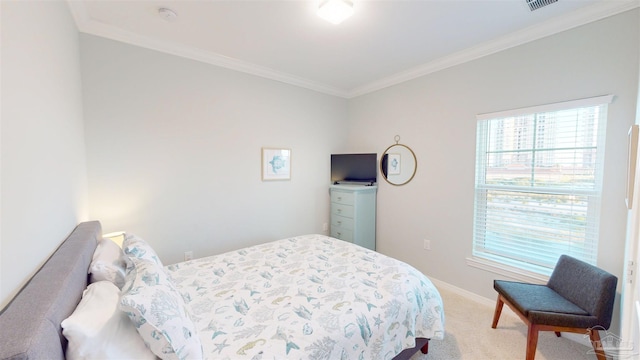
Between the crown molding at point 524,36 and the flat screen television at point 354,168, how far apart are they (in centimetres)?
108

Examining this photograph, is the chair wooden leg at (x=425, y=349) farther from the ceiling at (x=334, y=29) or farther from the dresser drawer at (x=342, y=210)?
the ceiling at (x=334, y=29)

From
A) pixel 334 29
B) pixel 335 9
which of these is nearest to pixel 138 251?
pixel 335 9

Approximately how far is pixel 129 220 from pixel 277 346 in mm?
2041

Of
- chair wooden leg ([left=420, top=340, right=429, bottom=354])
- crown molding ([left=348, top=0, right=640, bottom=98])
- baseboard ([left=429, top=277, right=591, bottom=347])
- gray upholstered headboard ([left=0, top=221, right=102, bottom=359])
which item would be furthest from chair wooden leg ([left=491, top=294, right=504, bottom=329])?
gray upholstered headboard ([left=0, top=221, right=102, bottom=359])

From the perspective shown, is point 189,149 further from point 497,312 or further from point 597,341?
point 597,341

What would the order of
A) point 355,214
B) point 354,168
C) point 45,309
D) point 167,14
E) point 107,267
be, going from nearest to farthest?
point 45,309, point 107,267, point 167,14, point 355,214, point 354,168

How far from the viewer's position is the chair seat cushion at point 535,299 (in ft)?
5.62

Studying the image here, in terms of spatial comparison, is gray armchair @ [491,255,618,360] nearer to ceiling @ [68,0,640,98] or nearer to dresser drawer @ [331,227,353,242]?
dresser drawer @ [331,227,353,242]

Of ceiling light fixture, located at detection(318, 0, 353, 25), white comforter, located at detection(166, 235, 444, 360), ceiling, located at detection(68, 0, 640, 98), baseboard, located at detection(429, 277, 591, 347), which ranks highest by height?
ceiling, located at detection(68, 0, 640, 98)

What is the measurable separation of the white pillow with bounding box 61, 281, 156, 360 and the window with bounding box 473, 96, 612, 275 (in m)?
2.91

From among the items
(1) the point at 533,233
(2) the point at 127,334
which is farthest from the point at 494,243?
(2) the point at 127,334

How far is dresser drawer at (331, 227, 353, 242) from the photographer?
3449 millimetres

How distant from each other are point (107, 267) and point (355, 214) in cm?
262

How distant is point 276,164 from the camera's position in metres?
3.29
